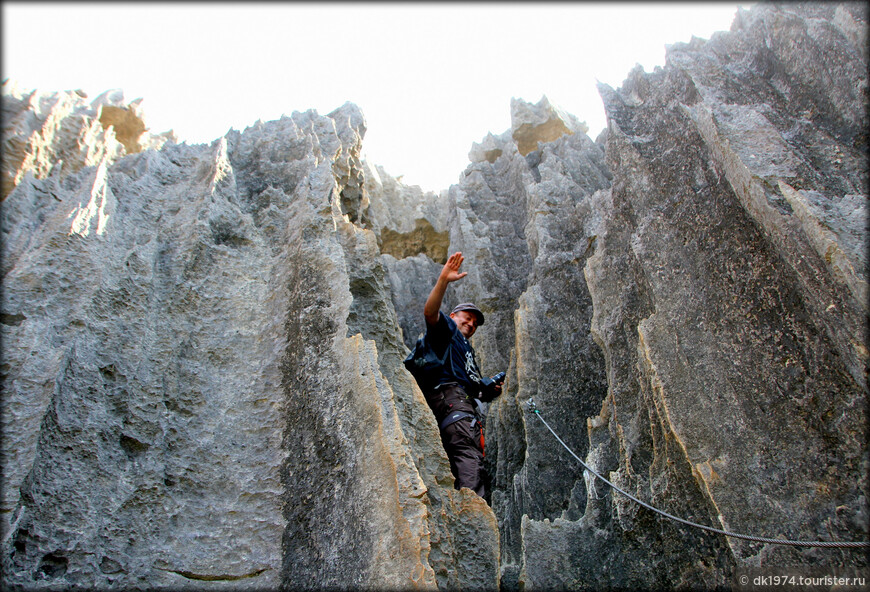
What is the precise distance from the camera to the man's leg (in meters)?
5.86

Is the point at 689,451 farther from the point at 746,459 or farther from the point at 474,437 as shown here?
the point at 474,437

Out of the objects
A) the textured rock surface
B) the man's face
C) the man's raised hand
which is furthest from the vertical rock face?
the man's raised hand

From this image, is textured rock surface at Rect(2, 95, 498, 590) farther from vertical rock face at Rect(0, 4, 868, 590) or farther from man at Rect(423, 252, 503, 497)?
man at Rect(423, 252, 503, 497)

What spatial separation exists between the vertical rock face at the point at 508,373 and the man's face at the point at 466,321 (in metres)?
0.80

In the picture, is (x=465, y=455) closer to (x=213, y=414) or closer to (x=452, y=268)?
(x=452, y=268)

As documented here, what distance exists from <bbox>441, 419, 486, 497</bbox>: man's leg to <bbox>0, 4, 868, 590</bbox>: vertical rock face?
0.59m

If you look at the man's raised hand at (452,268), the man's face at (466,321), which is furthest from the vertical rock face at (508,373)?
the man's raised hand at (452,268)

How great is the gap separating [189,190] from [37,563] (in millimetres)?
4843

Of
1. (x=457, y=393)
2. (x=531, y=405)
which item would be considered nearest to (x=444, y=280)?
(x=457, y=393)

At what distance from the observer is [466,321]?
7.85m

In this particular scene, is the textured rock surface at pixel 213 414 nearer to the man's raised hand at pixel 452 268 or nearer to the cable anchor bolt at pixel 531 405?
the man's raised hand at pixel 452 268

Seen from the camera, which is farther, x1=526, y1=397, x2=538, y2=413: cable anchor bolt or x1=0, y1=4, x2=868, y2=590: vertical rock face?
x1=526, y1=397, x2=538, y2=413: cable anchor bolt

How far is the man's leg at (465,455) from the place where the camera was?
586cm

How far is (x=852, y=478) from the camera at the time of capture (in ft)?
13.6
